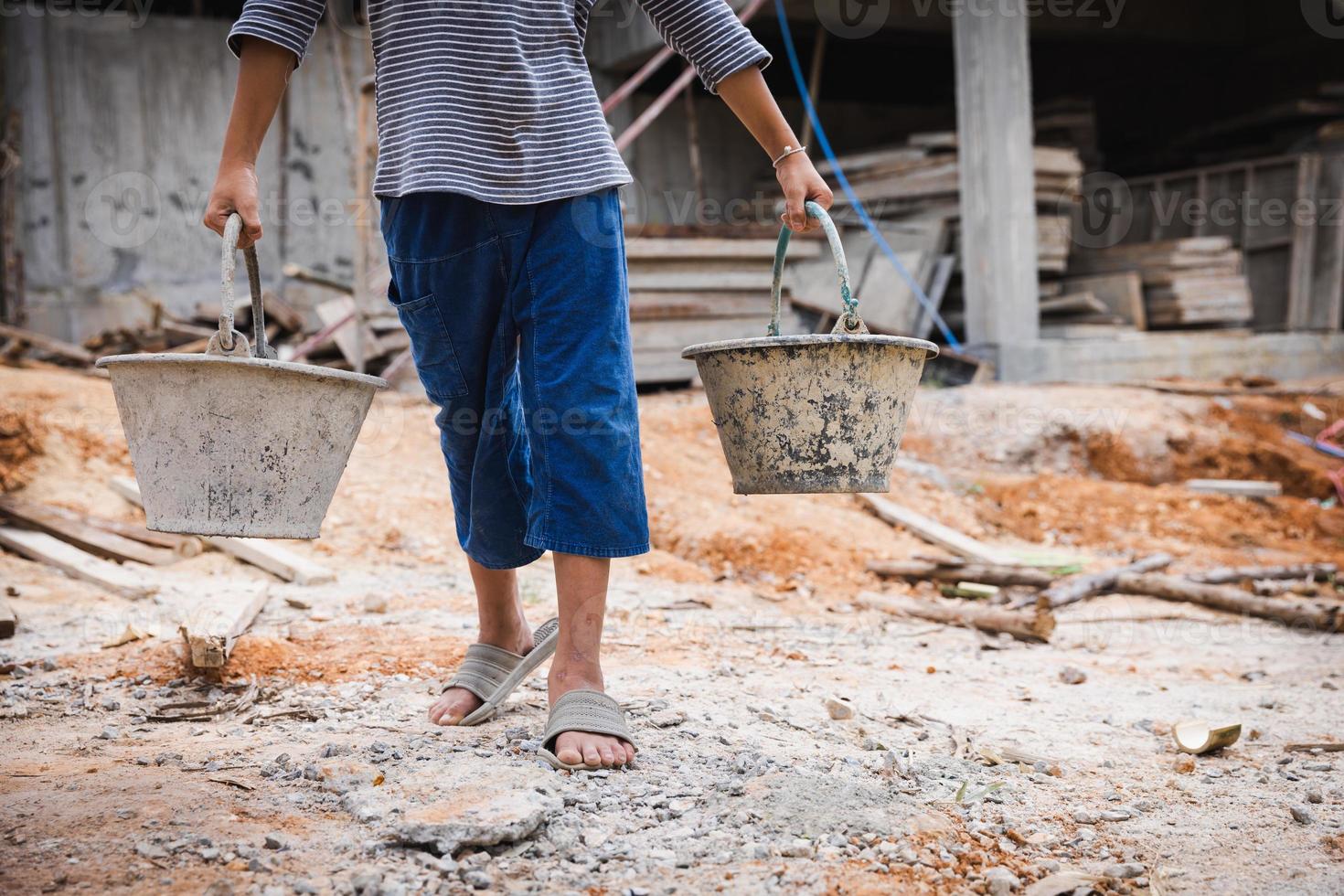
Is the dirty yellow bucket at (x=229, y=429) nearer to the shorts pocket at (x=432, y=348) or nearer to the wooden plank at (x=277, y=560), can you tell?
the shorts pocket at (x=432, y=348)

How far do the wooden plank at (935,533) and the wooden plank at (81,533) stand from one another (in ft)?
10.5

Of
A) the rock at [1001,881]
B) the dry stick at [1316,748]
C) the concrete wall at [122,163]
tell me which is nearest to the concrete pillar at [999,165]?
the concrete wall at [122,163]

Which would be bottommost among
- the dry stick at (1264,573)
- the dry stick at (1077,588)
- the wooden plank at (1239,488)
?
the dry stick at (1264,573)

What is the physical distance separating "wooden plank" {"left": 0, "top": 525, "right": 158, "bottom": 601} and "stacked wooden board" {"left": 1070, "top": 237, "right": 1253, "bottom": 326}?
802 centimetres

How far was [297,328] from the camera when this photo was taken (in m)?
8.53

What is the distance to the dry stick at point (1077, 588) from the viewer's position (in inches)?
166

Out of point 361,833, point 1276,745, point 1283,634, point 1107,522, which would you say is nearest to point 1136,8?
point 1107,522

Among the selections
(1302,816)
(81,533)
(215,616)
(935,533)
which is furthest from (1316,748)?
(81,533)

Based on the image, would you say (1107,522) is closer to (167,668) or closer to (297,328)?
(167,668)

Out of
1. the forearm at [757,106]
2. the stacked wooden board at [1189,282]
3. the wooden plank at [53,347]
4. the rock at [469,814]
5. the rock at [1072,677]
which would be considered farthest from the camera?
the stacked wooden board at [1189,282]

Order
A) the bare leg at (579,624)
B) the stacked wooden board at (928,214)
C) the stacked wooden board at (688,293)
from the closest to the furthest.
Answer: the bare leg at (579,624)
the stacked wooden board at (688,293)
the stacked wooden board at (928,214)

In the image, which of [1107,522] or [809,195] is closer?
[809,195]

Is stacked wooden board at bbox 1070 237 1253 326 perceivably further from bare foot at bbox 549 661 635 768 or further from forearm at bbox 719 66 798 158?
bare foot at bbox 549 661 635 768

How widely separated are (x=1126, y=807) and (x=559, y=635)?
116 cm
